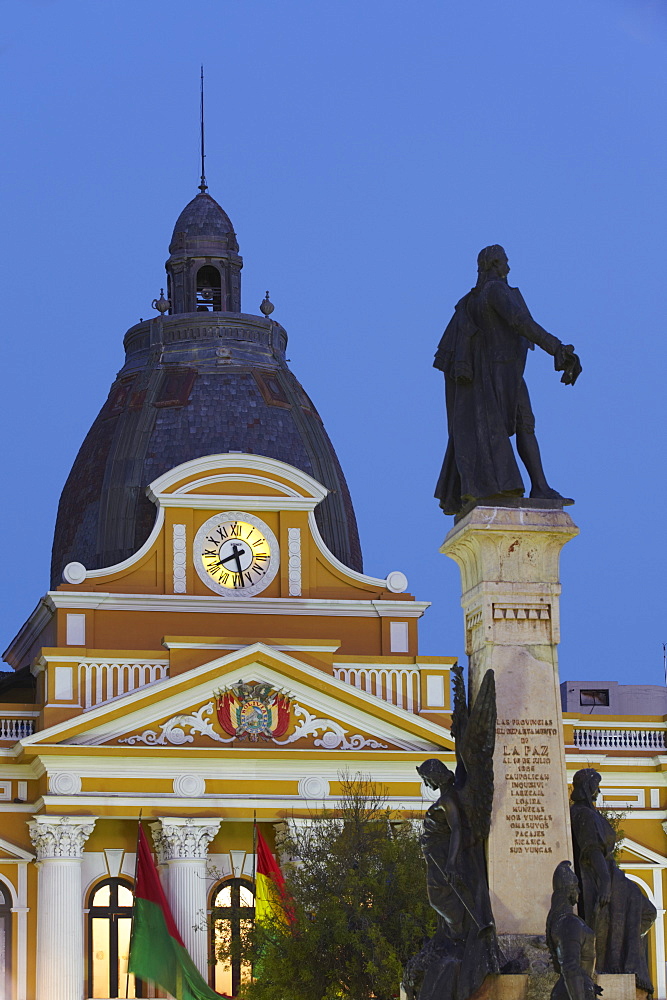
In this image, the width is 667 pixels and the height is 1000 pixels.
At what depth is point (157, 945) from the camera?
53062 millimetres

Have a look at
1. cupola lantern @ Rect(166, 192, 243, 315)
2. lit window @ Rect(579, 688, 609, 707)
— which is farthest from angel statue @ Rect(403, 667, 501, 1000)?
lit window @ Rect(579, 688, 609, 707)

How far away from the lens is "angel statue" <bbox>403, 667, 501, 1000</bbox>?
766 inches

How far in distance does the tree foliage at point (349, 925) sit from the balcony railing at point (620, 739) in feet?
47.8

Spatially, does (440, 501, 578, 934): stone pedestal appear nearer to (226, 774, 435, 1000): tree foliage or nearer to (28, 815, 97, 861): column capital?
(226, 774, 435, 1000): tree foliage

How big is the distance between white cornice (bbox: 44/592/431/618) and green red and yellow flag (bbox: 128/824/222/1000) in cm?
723

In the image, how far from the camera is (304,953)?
4469 centimetres

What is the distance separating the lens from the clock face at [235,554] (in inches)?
2355

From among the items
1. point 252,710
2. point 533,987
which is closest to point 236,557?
point 252,710

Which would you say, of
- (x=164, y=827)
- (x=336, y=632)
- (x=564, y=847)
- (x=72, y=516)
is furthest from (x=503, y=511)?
(x=72, y=516)

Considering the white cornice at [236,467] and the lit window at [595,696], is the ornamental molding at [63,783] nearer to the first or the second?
the white cornice at [236,467]

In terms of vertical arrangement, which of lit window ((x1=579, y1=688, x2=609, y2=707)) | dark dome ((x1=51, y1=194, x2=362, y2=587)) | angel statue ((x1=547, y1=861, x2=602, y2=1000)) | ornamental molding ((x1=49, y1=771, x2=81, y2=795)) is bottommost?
angel statue ((x1=547, y1=861, x2=602, y2=1000))

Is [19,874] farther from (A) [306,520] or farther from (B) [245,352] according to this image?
(B) [245,352]

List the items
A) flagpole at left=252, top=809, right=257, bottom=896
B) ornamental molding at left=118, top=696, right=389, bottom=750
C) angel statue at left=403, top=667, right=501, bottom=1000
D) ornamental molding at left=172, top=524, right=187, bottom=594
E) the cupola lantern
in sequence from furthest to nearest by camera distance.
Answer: the cupola lantern → ornamental molding at left=172, top=524, right=187, bottom=594 → ornamental molding at left=118, top=696, right=389, bottom=750 → flagpole at left=252, top=809, right=257, bottom=896 → angel statue at left=403, top=667, right=501, bottom=1000

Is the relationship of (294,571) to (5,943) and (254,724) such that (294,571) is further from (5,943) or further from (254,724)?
(5,943)
